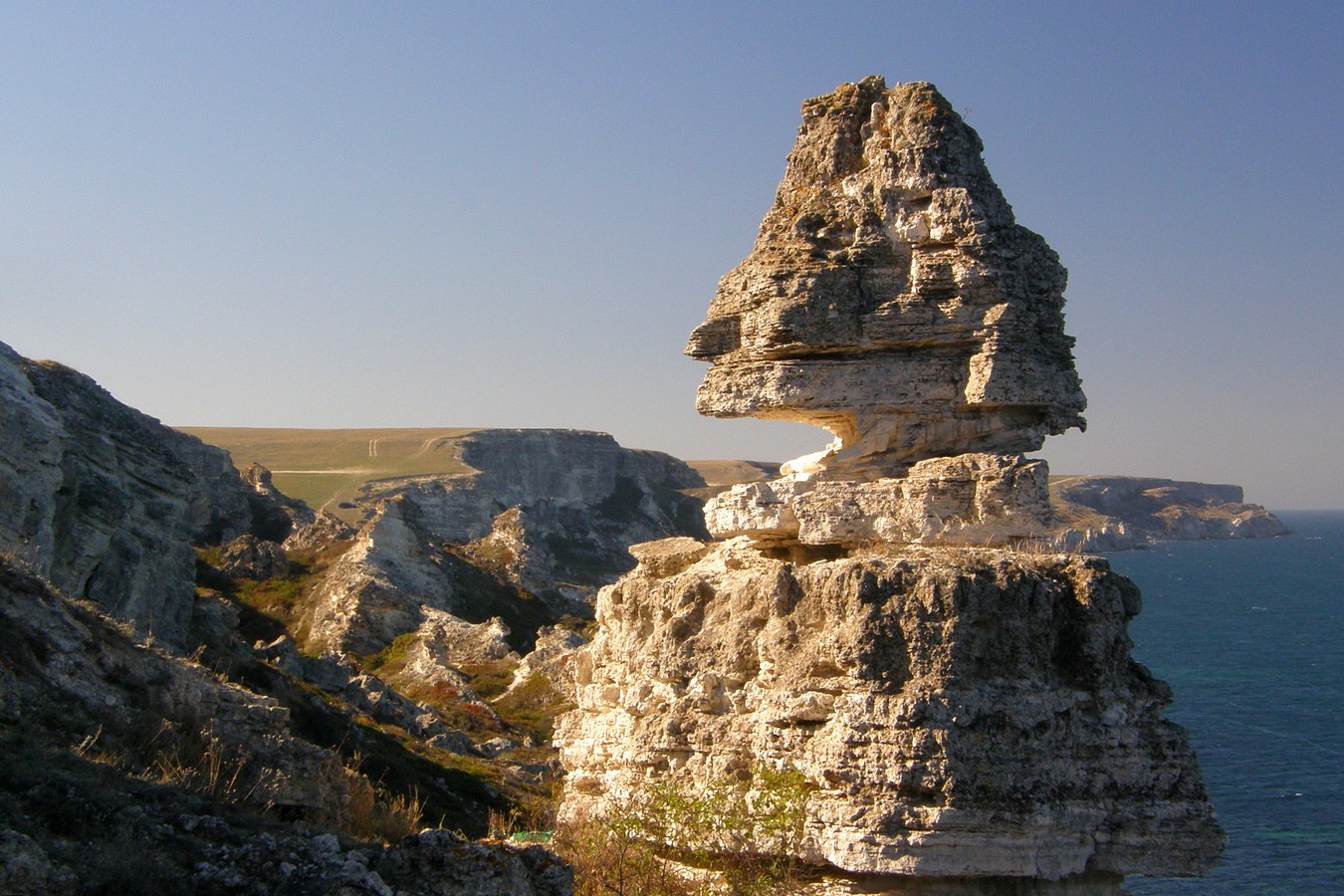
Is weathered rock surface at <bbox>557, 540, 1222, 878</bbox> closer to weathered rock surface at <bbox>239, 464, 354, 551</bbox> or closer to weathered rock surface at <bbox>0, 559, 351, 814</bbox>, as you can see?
weathered rock surface at <bbox>0, 559, 351, 814</bbox>

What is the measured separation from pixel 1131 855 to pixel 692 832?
4264 millimetres

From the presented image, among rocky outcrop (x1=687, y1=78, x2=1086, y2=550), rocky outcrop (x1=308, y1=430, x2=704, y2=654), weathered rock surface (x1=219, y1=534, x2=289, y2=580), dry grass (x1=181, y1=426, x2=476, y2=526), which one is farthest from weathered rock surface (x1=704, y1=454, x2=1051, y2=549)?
dry grass (x1=181, y1=426, x2=476, y2=526)

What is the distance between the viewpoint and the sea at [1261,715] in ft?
117

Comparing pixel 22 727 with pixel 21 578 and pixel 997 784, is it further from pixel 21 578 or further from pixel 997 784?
pixel 997 784

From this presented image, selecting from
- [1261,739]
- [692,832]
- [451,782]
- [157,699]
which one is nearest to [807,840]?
[692,832]

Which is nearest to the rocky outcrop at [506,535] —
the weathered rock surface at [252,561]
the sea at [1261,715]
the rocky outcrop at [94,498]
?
the weathered rock surface at [252,561]

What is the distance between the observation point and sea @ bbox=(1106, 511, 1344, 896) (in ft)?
117

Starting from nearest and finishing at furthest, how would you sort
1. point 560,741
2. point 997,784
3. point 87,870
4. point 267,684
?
1. point 87,870
2. point 997,784
3. point 560,741
4. point 267,684

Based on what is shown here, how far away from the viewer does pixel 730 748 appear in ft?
42.3

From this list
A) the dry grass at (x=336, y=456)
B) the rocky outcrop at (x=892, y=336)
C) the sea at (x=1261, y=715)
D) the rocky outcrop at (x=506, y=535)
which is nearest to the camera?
the rocky outcrop at (x=892, y=336)

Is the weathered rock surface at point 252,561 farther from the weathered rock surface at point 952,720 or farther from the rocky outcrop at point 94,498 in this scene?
the weathered rock surface at point 952,720

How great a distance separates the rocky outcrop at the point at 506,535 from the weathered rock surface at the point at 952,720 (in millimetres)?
30931

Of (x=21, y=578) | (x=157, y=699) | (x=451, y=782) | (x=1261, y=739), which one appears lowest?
(x=1261, y=739)

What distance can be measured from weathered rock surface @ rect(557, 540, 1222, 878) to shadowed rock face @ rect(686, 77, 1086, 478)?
2.21m
